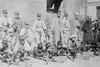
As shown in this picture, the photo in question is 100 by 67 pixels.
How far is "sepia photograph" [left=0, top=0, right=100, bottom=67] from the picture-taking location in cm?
614

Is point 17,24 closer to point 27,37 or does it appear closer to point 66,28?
point 27,37

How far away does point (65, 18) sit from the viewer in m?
8.05

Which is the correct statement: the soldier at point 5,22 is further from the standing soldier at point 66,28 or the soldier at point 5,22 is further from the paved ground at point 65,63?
the standing soldier at point 66,28

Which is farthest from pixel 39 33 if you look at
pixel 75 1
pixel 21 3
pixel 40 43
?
pixel 75 1

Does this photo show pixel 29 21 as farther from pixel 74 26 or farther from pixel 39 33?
pixel 74 26

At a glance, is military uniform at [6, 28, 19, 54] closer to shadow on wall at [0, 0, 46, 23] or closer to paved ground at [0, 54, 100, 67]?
paved ground at [0, 54, 100, 67]

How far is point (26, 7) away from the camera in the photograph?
6969 millimetres

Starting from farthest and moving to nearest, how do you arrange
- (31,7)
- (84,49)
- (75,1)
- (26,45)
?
(75,1), (84,49), (31,7), (26,45)

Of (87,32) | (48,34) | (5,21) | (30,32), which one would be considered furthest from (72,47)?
(5,21)

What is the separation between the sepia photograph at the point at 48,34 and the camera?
614 cm

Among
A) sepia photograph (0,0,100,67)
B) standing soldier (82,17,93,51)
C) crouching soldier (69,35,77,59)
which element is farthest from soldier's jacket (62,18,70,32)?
crouching soldier (69,35,77,59)

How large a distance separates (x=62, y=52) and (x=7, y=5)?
1950 mm

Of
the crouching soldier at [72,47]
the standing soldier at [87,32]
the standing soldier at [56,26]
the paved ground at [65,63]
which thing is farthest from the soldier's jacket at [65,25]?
the paved ground at [65,63]

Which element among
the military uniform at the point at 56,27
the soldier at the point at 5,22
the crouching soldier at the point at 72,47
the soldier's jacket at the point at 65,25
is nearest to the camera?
the soldier at the point at 5,22
